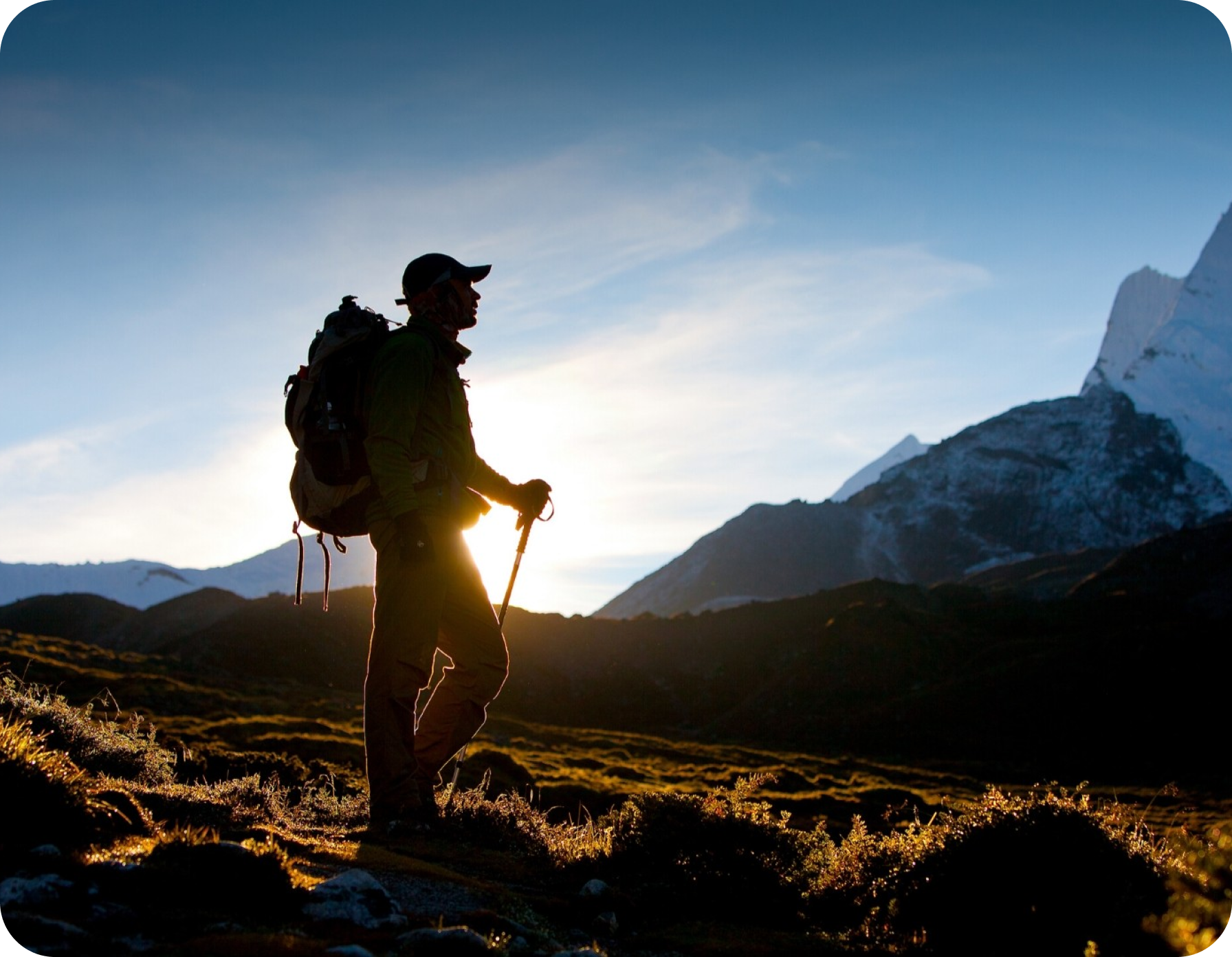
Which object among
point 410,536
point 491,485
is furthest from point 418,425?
point 491,485

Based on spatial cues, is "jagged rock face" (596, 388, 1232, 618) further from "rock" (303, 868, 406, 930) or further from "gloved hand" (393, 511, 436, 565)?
"rock" (303, 868, 406, 930)

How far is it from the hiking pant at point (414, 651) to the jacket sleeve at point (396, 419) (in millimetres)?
313

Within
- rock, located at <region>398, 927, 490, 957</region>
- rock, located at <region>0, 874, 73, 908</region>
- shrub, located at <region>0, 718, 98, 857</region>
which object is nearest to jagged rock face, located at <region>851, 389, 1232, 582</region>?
shrub, located at <region>0, 718, 98, 857</region>

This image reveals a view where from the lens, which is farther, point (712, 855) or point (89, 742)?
point (89, 742)

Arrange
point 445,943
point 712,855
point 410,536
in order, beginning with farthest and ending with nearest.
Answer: point 410,536 → point 712,855 → point 445,943

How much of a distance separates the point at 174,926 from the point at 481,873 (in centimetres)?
212

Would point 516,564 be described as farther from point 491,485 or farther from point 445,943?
point 445,943

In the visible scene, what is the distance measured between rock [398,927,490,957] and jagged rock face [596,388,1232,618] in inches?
5604

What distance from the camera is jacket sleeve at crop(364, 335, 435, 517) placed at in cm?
515

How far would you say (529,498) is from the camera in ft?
21.6

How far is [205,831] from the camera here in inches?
142

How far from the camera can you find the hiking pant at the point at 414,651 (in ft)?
17.7

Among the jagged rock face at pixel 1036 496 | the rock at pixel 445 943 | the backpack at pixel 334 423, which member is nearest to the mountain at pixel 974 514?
the jagged rock face at pixel 1036 496

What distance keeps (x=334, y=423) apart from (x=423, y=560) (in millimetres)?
938
